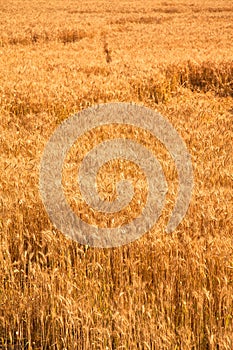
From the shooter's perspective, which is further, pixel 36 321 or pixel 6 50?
pixel 6 50

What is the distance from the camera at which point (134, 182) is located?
478 cm

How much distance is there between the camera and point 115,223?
12.9 ft

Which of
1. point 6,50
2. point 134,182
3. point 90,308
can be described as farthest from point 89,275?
point 6,50

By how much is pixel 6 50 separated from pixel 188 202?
428 inches

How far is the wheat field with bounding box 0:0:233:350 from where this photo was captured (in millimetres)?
2988

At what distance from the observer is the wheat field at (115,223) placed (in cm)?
299

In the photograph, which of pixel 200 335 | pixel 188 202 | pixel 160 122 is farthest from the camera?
pixel 160 122

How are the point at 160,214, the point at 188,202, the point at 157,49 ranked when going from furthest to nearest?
1. the point at 157,49
2. the point at 188,202
3. the point at 160,214

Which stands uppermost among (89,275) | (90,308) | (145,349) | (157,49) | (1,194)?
(157,49)

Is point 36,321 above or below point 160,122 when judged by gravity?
below

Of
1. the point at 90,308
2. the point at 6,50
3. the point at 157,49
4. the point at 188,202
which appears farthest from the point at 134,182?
the point at 6,50

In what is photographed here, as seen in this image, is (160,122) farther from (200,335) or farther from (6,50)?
(6,50)

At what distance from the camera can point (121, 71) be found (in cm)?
1040

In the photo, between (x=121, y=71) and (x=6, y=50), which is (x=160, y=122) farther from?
(x=6, y=50)
